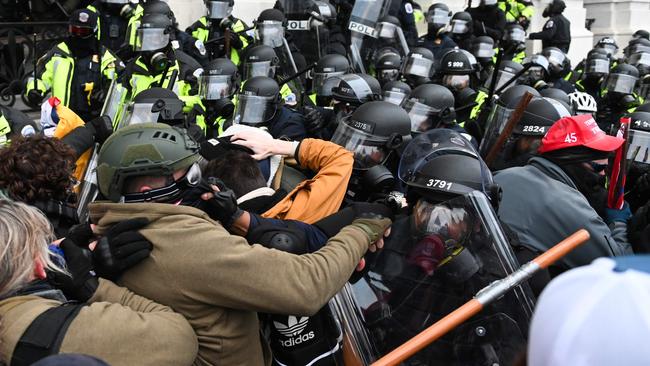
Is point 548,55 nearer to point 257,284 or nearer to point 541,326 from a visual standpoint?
point 257,284

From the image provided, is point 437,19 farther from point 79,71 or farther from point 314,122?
point 314,122

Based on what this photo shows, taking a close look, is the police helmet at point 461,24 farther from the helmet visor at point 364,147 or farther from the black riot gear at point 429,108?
the helmet visor at point 364,147

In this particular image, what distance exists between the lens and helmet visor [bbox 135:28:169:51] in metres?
6.28

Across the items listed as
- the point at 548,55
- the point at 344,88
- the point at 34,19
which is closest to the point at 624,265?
the point at 344,88

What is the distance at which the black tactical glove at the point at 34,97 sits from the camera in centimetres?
654

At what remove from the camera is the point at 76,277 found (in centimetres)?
201

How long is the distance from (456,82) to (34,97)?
3.58 metres

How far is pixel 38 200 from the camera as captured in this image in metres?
2.84

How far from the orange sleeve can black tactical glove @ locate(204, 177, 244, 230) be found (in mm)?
348

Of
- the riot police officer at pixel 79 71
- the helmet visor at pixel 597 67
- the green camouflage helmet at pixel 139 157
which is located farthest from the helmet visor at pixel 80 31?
the helmet visor at pixel 597 67

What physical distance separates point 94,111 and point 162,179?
457cm

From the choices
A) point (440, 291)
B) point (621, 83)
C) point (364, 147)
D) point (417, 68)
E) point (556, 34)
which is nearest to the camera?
point (440, 291)

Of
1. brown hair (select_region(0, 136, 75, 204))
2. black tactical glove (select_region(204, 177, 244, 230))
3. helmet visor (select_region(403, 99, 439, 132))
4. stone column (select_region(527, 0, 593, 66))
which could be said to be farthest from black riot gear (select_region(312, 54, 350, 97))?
stone column (select_region(527, 0, 593, 66))

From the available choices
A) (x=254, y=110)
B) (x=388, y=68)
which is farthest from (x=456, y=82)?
(x=254, y=110)
